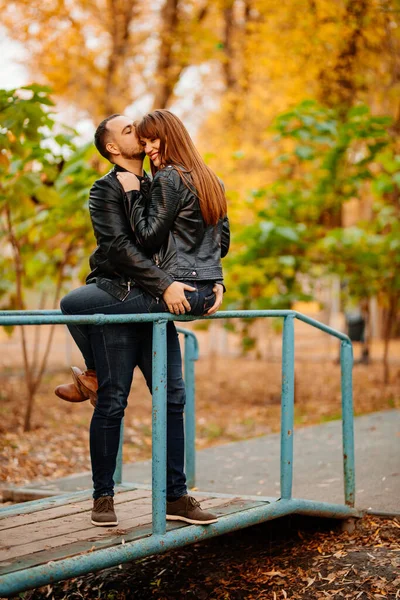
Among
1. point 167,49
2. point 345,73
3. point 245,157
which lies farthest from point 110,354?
point 167,49

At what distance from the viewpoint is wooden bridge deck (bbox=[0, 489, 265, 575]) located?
3.33 metres

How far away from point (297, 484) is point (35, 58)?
1179 cm

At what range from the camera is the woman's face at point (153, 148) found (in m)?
3.62

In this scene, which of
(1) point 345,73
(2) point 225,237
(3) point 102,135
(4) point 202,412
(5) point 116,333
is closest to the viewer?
(5) point 116,333

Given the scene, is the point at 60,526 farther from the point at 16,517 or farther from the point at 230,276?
the point at 230,276

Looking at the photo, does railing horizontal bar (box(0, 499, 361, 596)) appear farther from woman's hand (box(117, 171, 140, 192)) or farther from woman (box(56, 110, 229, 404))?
woman's hand (box(117, 171, 140, 192))

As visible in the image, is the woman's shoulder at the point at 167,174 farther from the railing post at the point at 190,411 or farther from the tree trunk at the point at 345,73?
the tree trunk at the point at 345,73

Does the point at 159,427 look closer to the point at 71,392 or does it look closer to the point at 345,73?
the point at 71,392

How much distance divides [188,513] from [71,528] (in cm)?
55

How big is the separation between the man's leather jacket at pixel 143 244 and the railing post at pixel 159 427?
21 cm

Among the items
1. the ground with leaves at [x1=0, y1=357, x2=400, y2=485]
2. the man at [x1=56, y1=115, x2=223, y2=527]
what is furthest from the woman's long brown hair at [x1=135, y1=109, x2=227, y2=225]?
the ground with leaves at [x1=0, y1=357, x2=400, y2=485]

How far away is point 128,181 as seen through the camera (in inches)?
141

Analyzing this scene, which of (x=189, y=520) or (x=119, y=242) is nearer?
(x=119, y=242)

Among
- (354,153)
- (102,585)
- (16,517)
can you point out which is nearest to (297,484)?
(102,585)
